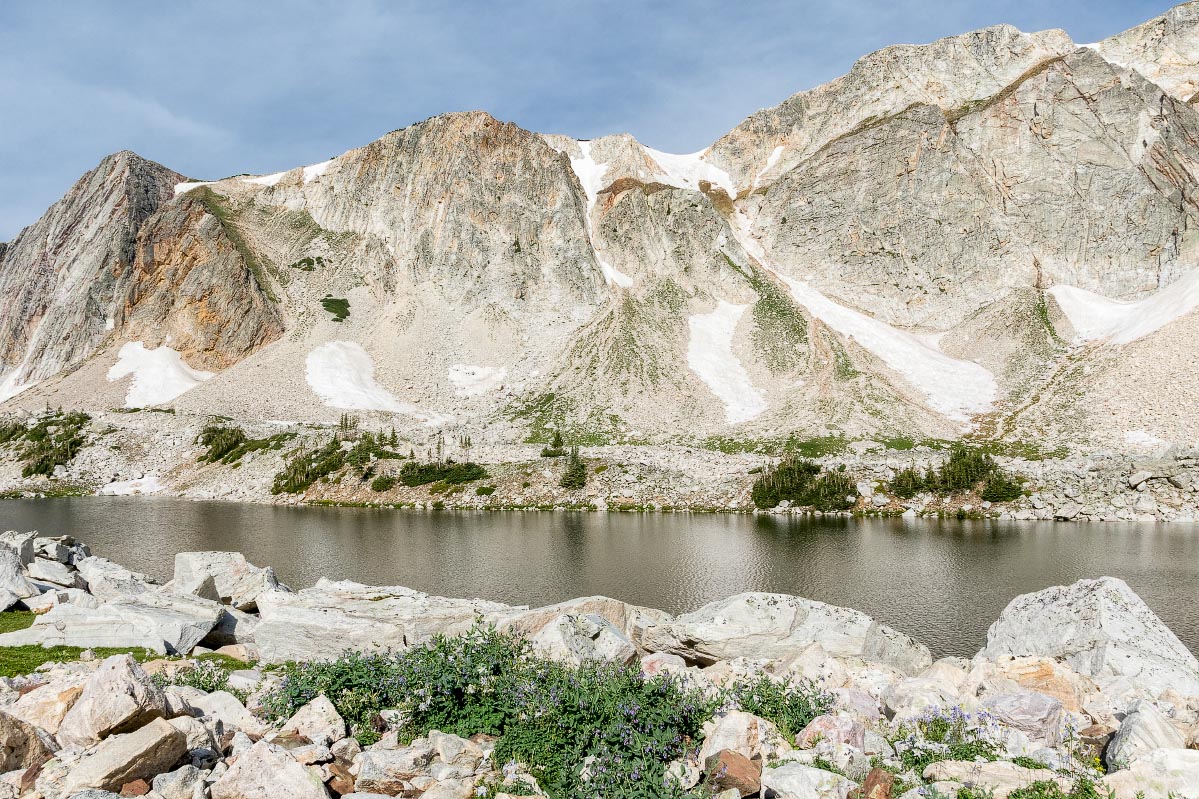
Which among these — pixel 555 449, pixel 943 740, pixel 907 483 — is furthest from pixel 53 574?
pixel 907 483

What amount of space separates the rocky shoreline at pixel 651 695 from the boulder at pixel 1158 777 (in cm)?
2

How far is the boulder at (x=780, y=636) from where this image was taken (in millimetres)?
17406

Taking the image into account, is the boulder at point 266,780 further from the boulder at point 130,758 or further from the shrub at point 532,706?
the shrub at point 532,706

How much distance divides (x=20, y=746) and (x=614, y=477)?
61183 mm

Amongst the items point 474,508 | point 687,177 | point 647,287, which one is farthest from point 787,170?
point 474,508

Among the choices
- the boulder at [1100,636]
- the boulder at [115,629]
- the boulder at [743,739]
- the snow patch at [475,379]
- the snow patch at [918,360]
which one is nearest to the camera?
the boulder at [743,739]

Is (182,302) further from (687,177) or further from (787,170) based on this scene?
(787,170)

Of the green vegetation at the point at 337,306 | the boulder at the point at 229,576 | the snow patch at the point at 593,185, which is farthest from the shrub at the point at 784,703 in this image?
the green vegetation at the point at 337,306

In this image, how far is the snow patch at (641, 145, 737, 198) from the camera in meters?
156

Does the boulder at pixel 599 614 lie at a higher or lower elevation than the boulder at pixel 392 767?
lower

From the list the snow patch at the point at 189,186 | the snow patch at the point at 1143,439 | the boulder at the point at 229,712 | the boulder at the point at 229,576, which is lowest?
the boulder at the point at 229,576

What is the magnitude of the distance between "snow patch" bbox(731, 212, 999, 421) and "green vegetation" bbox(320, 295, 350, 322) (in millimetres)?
82234

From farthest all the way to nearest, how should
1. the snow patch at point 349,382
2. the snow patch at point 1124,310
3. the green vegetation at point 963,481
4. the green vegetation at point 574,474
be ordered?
the snow patch at point 349,382 → the snow patch at point 1124,310 → the green vegetation at point 574,474 → the green vegetation at point 963,481

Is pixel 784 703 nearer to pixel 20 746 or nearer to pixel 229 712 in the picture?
pixel 229 712
